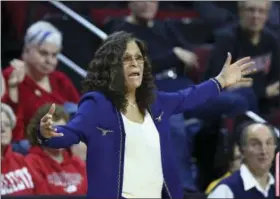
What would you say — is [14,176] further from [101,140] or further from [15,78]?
[101,140]

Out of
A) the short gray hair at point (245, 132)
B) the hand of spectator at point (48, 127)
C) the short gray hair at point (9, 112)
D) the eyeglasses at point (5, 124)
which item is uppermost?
the hand of spectator at point (48, 127)

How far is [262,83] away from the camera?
607cm

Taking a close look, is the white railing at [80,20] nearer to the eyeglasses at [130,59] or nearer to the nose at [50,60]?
the nose at [50,60]

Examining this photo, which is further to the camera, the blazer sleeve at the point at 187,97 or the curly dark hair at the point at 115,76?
the blazer sleeve at the point at 187,97

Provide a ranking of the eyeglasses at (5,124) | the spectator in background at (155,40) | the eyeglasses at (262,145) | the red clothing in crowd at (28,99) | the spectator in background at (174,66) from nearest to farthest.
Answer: the eyeglasses at (5,124) → the eyeglasses at (262,145) → the red clothing in crowd at (28,99) → the spectator in background at (174,66) → the spectator in background at (155,40)

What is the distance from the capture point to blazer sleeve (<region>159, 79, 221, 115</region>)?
3.79m

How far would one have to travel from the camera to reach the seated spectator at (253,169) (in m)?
4.88

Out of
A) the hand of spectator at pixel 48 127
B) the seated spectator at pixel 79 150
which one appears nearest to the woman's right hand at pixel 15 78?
the seated spectator at pixel 79 150

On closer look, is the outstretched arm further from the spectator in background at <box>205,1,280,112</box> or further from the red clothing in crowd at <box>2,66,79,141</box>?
the spectator in background at <box>205,1,280,112</box>

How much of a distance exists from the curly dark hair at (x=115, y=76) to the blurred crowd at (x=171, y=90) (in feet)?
3.79

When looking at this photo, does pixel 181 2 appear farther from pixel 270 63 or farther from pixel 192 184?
pixel 192 184

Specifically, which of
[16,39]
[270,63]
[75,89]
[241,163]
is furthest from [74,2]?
[241,163]

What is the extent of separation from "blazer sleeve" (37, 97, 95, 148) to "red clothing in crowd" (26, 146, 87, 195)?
4.20ft

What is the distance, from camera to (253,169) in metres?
5.01
